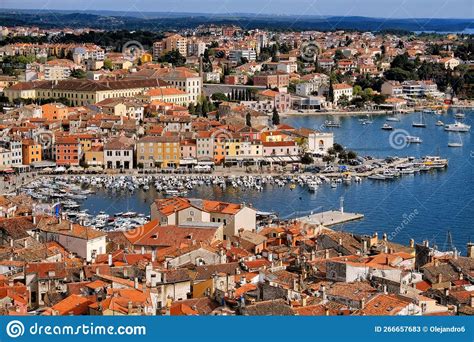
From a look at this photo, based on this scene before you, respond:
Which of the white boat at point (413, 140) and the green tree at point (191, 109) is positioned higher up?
the green tree at point (191, 109)

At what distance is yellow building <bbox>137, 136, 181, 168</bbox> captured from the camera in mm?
11406

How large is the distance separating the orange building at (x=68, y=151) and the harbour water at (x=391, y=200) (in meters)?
1.41

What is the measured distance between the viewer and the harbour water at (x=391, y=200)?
7.80 meters

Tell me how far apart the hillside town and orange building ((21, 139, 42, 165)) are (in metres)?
0.02

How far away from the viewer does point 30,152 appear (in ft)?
37.4

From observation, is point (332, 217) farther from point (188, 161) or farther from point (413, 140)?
point (413, 140)

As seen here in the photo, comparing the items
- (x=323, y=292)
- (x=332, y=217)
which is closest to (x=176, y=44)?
(x=332, y=217)

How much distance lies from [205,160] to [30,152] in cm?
200

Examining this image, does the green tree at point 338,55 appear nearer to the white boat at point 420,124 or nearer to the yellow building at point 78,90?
the white boat at point 420,124

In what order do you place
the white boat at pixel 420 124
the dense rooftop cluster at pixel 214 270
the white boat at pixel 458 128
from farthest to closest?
the white boat at pixel 420 124, the white boat at pixel 458 128, the dense rooftop cluster at pixel 214 270

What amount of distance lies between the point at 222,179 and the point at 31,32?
17875 millimetres

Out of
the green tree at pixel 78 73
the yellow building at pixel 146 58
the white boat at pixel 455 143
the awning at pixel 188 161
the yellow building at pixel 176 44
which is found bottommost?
the white boat at pixel 455 143

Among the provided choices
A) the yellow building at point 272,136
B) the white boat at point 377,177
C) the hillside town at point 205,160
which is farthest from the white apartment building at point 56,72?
the white boat at point 377,177

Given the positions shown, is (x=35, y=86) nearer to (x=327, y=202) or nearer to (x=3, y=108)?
(x=3, y=108)
